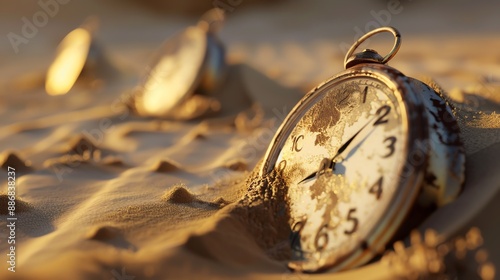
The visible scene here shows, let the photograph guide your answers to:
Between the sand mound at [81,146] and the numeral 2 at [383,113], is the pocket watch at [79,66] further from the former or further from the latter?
the numeral 2 at [383,113]

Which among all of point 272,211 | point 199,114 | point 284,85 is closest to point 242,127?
point 199,114

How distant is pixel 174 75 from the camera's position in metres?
4.44

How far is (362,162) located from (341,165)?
0.25ft

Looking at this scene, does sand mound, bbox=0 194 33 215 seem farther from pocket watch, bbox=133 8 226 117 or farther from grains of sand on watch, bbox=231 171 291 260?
pocket watch, bbox=133 8 226 117

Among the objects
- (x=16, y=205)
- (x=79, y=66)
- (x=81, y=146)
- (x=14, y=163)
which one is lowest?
(x=16, y=205)

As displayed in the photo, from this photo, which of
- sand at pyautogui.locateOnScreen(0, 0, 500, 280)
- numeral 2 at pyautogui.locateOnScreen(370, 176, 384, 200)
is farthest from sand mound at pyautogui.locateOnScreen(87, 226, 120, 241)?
numeral 2 at pyautogui.locateOnScreen(370, 176, 384, 200)

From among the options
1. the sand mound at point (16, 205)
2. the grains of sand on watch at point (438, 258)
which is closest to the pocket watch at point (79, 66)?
the sand mound at point (16, 205)

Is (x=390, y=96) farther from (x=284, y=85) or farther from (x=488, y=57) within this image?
(x=488, y=57)

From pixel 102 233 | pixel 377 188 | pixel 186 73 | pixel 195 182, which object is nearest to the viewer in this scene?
pixel 377 188

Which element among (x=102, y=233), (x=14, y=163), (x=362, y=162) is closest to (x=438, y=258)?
(x=362, y=162)

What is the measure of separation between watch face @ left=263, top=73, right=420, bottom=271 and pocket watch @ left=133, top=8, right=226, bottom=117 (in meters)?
2.42

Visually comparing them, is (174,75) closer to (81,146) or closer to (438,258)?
(81,146)

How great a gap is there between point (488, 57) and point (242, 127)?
2520 mm

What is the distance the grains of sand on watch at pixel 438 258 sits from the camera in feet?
4.10
